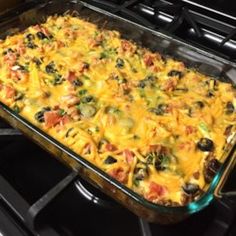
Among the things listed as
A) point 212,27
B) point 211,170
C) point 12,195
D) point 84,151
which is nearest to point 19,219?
point 12,195

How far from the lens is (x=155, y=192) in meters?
0.88

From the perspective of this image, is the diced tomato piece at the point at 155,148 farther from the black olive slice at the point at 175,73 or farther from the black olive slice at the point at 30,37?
the black olive slice at the point at 30,37

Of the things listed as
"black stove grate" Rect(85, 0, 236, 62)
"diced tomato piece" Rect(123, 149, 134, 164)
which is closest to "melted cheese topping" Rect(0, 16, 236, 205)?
"diced tomato piece" Rect(123, 149, 134, 164)

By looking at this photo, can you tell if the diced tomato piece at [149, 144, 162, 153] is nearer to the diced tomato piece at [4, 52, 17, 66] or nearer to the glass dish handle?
the glass dish handle

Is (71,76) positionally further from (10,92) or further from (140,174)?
(140,174)

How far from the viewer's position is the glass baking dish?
779mm

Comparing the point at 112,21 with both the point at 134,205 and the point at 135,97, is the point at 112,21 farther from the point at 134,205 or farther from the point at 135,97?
the point at 134,205

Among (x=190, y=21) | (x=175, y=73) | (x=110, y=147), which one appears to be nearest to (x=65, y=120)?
(x=110, y=147)

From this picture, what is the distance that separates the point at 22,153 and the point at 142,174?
0.33 metres

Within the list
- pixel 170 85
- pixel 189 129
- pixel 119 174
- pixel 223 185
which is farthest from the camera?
pixel 170 85

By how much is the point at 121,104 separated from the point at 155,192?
31cm

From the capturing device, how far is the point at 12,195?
91 centimetres

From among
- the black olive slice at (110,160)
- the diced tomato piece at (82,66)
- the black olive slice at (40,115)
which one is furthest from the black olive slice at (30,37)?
the black olive slice at (110,160)

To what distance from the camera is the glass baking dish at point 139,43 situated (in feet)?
2.56
